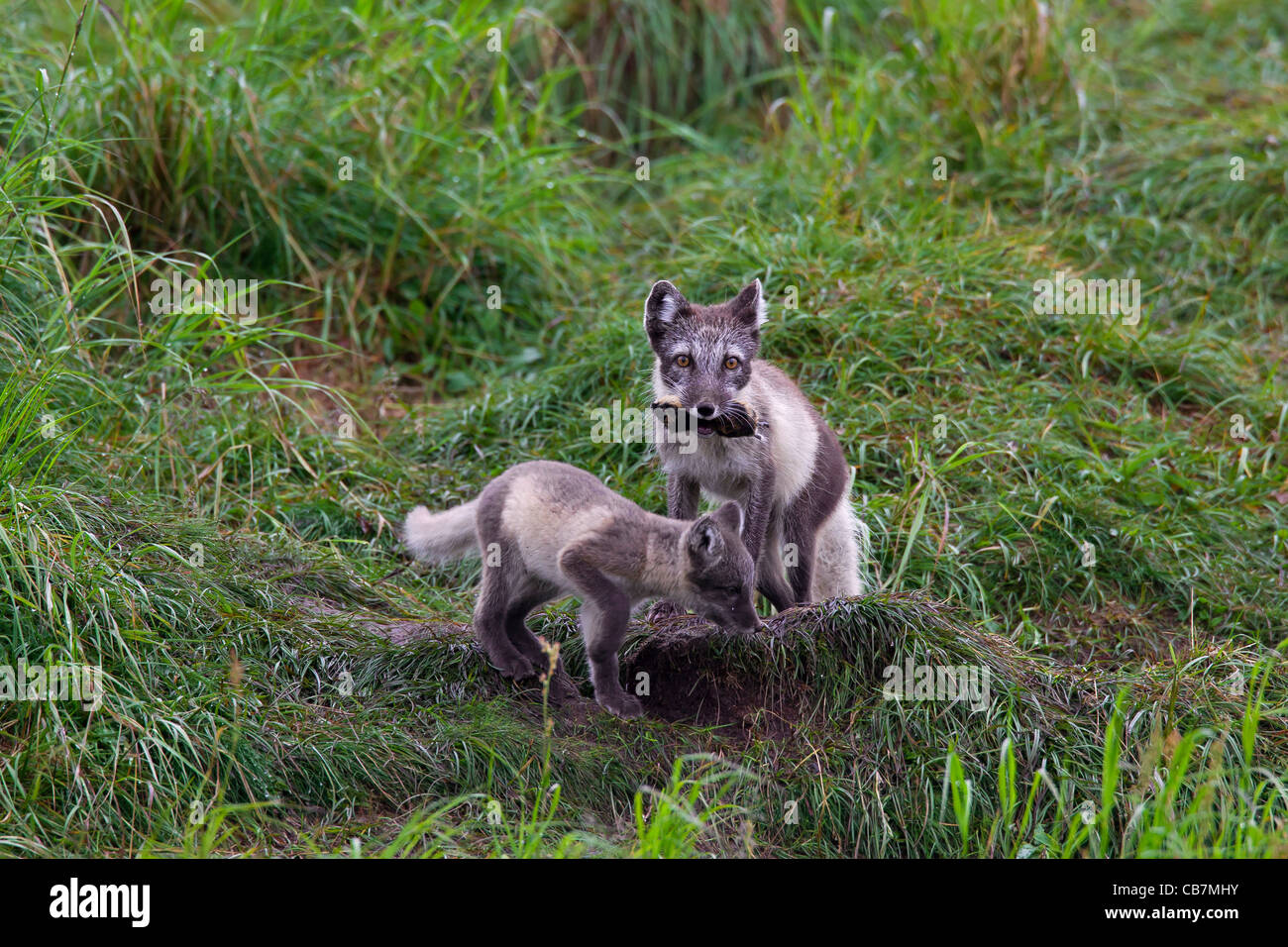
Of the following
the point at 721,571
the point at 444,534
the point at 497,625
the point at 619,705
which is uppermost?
the point at 444,534

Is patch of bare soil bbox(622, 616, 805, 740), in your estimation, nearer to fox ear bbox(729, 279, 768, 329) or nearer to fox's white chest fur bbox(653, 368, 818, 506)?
fox's white chest fur bbox(653, 368, 818, 506)

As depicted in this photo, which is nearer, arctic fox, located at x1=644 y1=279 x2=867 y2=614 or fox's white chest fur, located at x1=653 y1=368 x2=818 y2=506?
arctic fox, located at x1=644 y1=279 x2=867 y2=614

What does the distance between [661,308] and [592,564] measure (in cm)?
111

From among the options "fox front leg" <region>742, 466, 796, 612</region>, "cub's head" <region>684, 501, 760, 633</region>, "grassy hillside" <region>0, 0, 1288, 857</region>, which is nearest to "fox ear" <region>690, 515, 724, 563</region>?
"cub's head" <region>684, 501, 760, 633</region>

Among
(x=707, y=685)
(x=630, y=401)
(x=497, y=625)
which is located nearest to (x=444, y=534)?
(x=497, y=625)

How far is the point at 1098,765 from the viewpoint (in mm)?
4336

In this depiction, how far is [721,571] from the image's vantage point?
4250 mm

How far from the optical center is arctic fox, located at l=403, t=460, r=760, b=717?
4.24 m

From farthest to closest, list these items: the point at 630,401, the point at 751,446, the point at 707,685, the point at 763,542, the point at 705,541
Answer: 1. the point at 630,401
2. the point at 763,542
3. the point at 751,446
4. the point at 707,685
5. the point at 705,541

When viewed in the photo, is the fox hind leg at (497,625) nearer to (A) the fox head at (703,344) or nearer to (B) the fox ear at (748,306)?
(A) the fox head at (703,344)

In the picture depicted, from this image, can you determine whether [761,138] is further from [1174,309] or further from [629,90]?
[1174,309]

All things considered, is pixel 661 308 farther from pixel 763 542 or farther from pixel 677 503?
pixel 763 542

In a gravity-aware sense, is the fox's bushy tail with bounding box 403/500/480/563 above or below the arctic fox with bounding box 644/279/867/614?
below
